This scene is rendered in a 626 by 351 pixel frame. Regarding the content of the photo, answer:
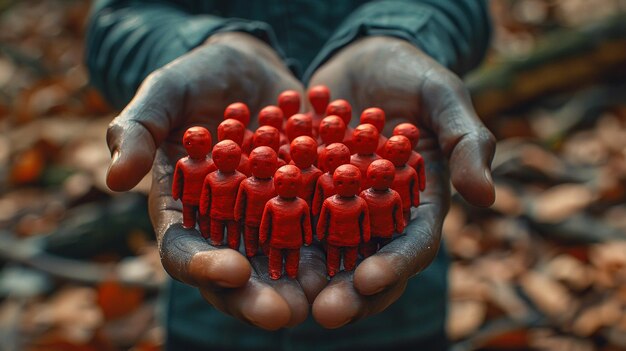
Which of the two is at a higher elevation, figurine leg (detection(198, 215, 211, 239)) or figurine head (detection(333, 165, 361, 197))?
figurine head (detection(333, 165, 361, 197))

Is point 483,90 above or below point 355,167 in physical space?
below

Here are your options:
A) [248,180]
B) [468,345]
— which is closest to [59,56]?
[468,345]

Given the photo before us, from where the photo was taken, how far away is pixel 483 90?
128 inches

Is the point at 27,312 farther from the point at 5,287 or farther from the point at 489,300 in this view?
the point at 489,300

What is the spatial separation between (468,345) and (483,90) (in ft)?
4.44

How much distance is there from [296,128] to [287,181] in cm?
24

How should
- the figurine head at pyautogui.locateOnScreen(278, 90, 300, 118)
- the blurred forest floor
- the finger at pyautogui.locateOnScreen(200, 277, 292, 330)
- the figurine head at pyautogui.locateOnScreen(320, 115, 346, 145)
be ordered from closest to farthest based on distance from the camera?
1. the finger at pyautogui.locateOnScreen(200, 277, 292, 330)
2. the figurine head at pyautogui.locateOnScreen(320, 115, 346, 145)
3. the figurine head at pyautogui.locateOnScreen(278, 90, 300, 118)
4. the blurred forest floor

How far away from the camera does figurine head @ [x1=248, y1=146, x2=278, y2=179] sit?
1278 millimetres

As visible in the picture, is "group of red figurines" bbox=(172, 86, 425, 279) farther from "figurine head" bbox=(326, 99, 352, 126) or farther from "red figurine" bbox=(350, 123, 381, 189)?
"figurine head" bbox=(326, 99, 352, 126)

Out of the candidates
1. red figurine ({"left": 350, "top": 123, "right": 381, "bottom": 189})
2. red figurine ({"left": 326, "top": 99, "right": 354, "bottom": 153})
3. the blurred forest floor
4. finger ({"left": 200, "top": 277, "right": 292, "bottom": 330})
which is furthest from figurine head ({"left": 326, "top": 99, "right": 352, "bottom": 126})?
the blurred forest floor

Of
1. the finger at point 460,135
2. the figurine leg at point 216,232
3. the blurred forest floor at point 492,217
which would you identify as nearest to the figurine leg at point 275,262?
the figurine leg at point 216,232

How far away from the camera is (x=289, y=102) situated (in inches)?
60.8

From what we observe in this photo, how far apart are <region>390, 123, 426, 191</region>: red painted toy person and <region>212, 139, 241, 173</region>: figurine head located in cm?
30

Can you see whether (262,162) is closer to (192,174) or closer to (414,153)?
(192,174)
